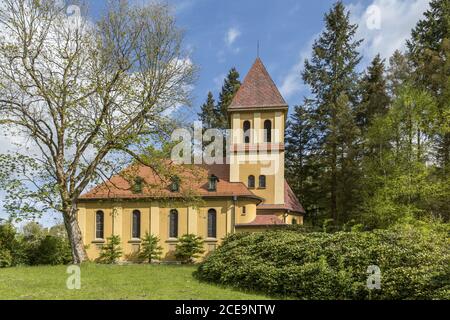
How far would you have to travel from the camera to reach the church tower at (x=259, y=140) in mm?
28328

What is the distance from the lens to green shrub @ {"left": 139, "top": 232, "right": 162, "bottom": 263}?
25.7 metres

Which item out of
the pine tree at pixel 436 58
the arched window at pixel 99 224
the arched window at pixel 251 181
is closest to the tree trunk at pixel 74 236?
the arched window at pixel 99 224

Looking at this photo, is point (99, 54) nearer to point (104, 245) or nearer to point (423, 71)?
point (104, 245)

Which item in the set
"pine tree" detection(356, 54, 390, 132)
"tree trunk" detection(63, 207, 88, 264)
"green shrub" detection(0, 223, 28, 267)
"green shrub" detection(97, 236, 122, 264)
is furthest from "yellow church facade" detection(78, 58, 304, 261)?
"pine tree" detection(356, 54, 390, 132)

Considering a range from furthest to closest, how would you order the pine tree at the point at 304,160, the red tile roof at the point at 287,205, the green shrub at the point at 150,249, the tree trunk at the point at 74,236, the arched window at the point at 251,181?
1. the pine tree at the point at 304,160
2. the arched window at the point at 251,181
3. the red tile roof at the point at 287,205
4. the green shrub at the point at 150,249
5. the tree trunk at the point at 74,236

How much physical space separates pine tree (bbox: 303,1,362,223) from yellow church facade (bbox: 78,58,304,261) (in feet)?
22.8

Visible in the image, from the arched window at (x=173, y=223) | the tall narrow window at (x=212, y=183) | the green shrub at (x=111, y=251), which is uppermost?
the tall narrow window at (x=212, y=183)

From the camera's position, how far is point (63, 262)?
21.7 meters

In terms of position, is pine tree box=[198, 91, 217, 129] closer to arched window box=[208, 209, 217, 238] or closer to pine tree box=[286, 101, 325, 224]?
pine tree box=[286, 101, 325, 224]

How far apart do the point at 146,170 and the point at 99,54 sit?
41.5 feet

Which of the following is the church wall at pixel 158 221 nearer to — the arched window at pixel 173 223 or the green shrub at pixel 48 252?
the arched window at pixel 173 223

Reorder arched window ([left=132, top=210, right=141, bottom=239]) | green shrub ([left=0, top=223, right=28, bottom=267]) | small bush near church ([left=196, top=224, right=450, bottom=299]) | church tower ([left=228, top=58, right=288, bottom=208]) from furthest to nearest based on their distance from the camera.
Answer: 1. church tower ([left=228, top=58, right=288, bottom=208])
2. arched window ([left=132, top=210, right=141, bottom=239])
3. green shrub ([left=0, top=223, right=28, bottom=267])
4. small bush near church ([left=196, top=224, right=450, bottom=299])

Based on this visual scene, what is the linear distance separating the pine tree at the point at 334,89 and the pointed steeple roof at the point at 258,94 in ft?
22.9

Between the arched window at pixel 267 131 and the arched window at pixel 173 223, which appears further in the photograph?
the arched window at pixel 267 131
